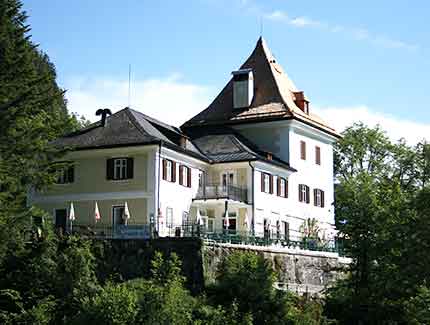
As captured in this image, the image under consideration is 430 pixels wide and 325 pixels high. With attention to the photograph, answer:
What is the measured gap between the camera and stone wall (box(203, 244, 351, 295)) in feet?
137

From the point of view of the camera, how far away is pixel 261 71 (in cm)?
6116

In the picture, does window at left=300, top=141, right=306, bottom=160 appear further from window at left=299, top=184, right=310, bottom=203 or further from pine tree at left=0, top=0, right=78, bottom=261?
pine tree at left=0, top=0, right=78, bottom=261

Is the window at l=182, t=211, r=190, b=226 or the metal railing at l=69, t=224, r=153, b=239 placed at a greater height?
the window at l=182, t=211, r=190, b=226

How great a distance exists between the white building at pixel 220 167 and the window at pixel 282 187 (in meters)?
0.10

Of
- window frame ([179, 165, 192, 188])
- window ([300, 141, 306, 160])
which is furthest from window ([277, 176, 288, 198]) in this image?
window frame ([179, 165, 192, 188])

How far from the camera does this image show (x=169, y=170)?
49750 mm

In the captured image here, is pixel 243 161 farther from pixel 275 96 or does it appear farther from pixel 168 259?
pixel 168 259

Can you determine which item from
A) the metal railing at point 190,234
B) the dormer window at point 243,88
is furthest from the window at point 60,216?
the dormer window at point 243,88

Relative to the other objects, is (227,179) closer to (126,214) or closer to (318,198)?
(318,198)

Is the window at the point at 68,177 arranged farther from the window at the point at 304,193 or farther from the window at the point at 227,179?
the window at the point at 304,193

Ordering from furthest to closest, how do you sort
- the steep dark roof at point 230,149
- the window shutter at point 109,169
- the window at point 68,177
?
the steep dark roof at point 230,149, the window at point 68,177, the window shutter at point 109,169

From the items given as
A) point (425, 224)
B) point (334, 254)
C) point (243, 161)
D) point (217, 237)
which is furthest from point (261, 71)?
point (425, 224)

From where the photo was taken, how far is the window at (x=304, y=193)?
58250 millimetres

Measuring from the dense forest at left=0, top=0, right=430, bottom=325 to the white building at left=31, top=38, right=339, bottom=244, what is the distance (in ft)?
15.7
